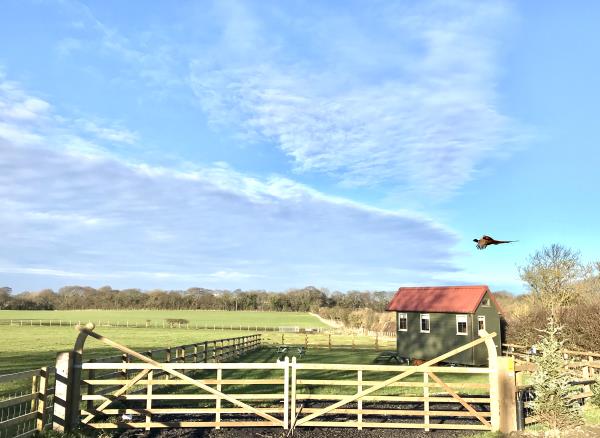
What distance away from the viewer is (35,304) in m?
134

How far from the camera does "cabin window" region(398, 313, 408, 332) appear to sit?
3272 cm

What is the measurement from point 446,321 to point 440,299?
1654mm

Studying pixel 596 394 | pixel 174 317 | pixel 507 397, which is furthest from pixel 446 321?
pixel 174 317

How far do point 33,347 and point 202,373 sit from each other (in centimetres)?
2351

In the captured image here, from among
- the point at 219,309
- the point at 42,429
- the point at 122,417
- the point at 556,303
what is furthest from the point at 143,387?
the point at 219,309

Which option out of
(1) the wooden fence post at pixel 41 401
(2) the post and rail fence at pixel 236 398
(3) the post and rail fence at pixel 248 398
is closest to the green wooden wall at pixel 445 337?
(2) the post and rail fence at pixel 236 398

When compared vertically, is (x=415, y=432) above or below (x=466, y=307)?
below

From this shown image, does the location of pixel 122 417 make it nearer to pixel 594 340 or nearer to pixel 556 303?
pixel 594 340

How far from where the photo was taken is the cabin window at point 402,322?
32719 mm

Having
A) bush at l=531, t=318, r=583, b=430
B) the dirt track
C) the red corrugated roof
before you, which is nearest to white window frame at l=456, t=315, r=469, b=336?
the red corrugated roof

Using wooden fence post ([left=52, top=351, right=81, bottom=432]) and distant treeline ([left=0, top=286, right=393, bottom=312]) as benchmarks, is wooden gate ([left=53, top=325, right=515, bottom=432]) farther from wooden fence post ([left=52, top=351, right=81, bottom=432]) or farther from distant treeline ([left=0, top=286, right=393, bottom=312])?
distant treeline ([left=0, top=286, right=393, bottom=312])

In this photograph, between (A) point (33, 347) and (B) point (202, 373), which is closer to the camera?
(B) point (202, 373)

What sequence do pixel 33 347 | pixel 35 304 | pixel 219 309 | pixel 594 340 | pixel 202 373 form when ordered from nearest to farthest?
1. pixel 202 373
2. pixel 594 340
3. pixel 33 347
4. pixel 35 304
5. pixel 219 309

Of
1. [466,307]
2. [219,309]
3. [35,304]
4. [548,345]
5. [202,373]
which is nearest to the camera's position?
[548,345]
